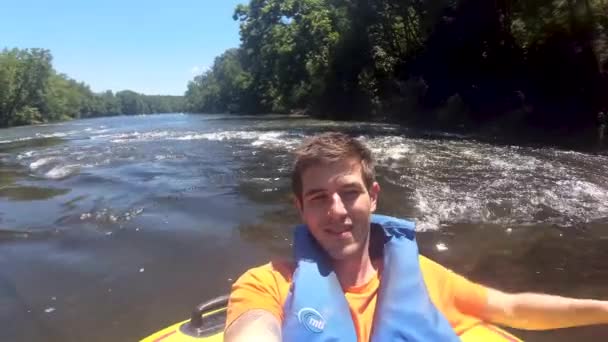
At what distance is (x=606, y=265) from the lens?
4.73 meters

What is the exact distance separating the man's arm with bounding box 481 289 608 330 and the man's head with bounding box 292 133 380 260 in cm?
56

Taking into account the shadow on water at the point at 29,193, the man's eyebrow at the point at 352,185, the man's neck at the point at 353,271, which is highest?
the man's eyebrow at the point at 352,185

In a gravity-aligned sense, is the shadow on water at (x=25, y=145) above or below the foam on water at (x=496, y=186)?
above

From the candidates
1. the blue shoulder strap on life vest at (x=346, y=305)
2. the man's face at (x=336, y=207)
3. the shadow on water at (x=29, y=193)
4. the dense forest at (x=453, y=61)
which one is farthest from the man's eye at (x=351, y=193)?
the dense forest at (x=453, y=61)

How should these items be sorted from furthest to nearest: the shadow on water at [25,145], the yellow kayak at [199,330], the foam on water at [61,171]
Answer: the shadow on water at [25,145], the foam on water at [61,171], the yellow kayak at [199,330]

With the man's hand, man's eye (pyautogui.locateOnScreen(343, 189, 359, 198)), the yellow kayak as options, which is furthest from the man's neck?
the yellow kayak

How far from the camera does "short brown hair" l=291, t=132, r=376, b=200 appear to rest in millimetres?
2016

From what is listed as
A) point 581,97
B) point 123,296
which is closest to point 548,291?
point 123,296

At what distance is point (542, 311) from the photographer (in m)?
2.00

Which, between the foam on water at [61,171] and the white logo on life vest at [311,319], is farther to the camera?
the foam on water at [61,171]

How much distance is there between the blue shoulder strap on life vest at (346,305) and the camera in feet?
5.85

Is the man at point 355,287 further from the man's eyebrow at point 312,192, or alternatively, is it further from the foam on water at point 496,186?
the foam on water at point 496,186

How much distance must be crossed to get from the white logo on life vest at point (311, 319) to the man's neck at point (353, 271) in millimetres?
243

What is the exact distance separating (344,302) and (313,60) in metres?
35.1
